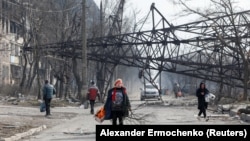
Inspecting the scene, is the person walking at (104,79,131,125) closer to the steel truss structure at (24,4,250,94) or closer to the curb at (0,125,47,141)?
the curb at (0,125,47,141)

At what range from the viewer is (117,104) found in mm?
16516

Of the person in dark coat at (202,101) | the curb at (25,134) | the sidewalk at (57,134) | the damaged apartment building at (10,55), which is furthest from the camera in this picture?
the damaged apartment building at (10,55)

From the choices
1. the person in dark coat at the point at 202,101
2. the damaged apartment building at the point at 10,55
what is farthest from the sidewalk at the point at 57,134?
the damaged apartment building at the point at 10,55

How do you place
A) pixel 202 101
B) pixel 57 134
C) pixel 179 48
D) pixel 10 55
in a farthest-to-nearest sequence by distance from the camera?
pixel 10 55 → pixel 179 48 → pixel 202 101 → pixel 57 134

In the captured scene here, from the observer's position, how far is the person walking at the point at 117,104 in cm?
1653

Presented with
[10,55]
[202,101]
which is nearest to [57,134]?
[202,101]

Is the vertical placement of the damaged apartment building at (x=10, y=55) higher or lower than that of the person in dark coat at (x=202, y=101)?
higher

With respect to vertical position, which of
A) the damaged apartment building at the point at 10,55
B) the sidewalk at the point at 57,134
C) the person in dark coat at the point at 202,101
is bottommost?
the sidewalk at the point at 57,134

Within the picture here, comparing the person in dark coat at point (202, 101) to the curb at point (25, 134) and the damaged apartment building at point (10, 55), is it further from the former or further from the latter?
the damaged apartment building at point (10, 55)

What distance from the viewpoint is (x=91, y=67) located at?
74.6 meters

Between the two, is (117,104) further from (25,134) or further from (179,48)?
(179,48)

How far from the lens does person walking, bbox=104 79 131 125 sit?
1653 cm

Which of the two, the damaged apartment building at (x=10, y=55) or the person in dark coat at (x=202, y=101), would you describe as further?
the damaged apartment building at (x=10, y=55)

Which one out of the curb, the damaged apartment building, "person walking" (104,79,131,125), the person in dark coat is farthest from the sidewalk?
the damaged apartment building
